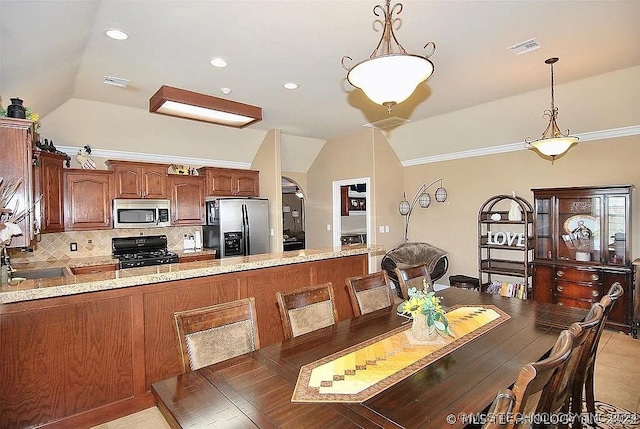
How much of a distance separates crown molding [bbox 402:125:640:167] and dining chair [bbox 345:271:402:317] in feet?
12.5

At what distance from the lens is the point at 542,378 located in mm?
1060

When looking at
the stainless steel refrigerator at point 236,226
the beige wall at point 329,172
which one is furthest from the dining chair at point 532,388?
the beige wall at point 329,172

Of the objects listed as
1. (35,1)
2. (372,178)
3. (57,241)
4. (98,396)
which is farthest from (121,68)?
(372,178)

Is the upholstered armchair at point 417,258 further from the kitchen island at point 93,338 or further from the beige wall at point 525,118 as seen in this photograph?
the kitchen island at point 93,338

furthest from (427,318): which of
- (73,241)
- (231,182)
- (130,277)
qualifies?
(73,241)

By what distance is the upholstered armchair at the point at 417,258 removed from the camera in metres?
5.68

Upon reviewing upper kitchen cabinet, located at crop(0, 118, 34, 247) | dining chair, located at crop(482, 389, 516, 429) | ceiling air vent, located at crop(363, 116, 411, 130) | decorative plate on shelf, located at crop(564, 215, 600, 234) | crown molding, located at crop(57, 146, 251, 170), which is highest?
ceiling air vent, located at crop(363, 116, 411, 130)

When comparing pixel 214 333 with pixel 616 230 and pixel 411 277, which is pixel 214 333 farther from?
pixel 616 230

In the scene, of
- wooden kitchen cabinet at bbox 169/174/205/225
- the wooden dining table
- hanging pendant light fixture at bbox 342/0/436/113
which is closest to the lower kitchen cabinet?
the wooden dining table

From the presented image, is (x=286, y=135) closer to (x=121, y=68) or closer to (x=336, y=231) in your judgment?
(x=336, y=231)

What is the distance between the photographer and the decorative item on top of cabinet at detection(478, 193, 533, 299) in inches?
191

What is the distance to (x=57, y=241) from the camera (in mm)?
4609

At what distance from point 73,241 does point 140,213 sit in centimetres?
94

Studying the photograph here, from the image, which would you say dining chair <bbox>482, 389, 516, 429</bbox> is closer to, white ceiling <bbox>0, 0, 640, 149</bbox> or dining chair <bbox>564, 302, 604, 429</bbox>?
dining chair <bbox>564, 302, 604, 429</bbox>
